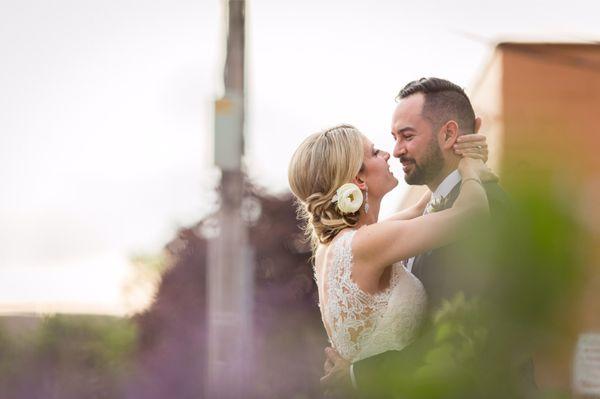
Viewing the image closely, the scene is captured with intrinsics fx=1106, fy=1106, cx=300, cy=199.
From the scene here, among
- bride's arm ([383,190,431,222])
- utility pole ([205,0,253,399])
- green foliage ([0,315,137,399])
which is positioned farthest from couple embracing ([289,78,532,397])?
green foliage ([0,315,137,399])

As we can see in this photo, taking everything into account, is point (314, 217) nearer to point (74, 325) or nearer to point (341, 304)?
point (341, 304)

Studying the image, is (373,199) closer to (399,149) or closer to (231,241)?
(399,149)

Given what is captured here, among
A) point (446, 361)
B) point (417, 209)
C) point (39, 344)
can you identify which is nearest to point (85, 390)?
point (39, 344)

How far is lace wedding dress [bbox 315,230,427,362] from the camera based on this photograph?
3566mm

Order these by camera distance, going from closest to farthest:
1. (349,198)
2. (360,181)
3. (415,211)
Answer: (349,198)
(360,181)
(415,211)

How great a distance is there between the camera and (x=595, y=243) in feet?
3.24

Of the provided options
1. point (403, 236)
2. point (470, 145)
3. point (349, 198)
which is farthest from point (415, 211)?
point (403, 236)

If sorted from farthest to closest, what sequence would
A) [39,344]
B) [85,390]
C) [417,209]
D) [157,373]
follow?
[39,344] → [85,390] → [157,373] → [417,209]

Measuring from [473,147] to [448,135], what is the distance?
0.39 metres

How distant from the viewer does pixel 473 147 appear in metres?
3.52

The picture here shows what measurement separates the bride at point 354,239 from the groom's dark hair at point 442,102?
0.75ft

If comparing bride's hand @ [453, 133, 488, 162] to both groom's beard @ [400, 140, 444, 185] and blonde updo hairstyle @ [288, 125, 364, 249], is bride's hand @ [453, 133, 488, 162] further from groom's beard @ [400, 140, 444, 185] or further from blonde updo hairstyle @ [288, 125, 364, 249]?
blonde updo hairstyle @ [288, 125, 364, 249]

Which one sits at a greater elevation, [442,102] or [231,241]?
[231,241]

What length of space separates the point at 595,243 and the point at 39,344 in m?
16.3
